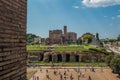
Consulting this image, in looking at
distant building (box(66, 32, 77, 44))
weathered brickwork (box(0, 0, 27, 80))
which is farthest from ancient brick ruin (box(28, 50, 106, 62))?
distant building (box(66, 32, 77, 44))

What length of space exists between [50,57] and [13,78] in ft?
217

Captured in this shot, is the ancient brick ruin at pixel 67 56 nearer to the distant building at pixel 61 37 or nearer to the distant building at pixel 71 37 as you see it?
the distant building at pixel 61 37

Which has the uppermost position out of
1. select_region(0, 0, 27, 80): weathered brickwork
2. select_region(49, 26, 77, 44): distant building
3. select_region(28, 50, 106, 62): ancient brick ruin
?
select_region(49, 26, 77, 44): distant building

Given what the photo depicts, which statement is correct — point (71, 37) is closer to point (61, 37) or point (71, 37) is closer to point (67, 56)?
Result: point (61, 37)

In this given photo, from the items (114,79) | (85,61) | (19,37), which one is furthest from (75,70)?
(19,37)

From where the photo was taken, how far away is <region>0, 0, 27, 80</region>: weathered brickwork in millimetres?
6188

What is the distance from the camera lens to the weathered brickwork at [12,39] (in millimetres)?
6188

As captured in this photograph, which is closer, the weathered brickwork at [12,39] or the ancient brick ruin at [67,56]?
the weathered brickwork at [12,39]

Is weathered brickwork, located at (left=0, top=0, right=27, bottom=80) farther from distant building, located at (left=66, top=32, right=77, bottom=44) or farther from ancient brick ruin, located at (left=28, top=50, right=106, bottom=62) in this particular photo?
distant building, located at (left=66, top=32, right=77, bottom=44)

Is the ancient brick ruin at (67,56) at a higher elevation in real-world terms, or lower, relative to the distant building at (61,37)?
lower

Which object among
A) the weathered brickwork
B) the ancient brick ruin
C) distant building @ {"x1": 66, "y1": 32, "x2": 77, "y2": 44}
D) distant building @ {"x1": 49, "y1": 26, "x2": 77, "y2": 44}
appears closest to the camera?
the weathered brickwork

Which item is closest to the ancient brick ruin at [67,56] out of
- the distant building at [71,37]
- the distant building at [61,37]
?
the distant building at [61,37]

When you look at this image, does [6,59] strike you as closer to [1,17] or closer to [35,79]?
[1,17]

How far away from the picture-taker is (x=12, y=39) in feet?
22.1
